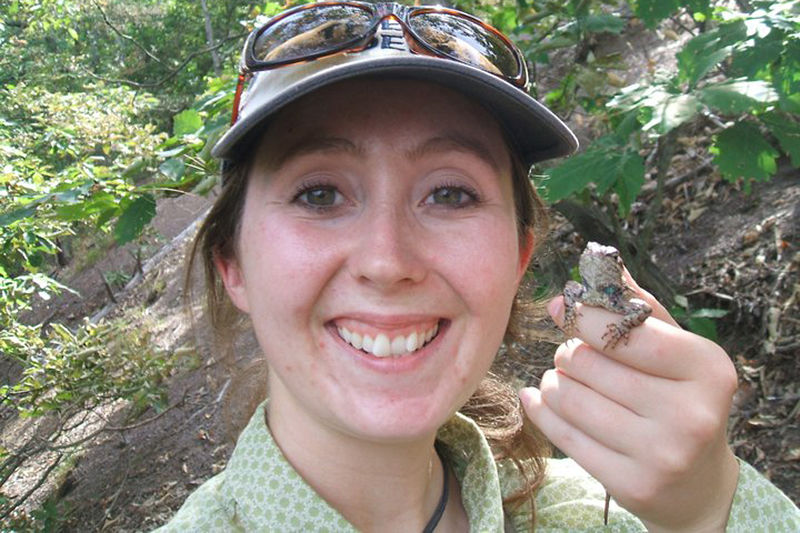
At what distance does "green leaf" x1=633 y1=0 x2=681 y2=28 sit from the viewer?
302 centimetres

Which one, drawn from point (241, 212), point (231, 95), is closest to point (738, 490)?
point (241, 212)

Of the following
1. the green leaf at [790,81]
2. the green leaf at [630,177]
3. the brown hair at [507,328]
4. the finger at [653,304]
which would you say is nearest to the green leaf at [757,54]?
the green leaf at [790,81]

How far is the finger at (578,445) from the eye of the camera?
157cm

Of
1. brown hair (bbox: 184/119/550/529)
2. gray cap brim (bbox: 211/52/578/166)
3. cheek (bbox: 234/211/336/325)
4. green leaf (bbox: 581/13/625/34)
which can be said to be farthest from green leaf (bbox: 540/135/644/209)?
cheek (bbox: 234/211/336/325)

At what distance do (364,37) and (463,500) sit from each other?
1.51 m

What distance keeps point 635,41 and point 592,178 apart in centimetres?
609

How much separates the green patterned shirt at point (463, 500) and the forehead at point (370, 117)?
87cm

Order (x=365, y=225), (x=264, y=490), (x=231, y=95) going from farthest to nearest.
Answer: (x=231, y=95)
(x=264, y=490)
(x=365, y=225)

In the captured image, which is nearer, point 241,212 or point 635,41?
point 241,212

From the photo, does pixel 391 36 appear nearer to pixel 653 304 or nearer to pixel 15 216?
pixel 653 304

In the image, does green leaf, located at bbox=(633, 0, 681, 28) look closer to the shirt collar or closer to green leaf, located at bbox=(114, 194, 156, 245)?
the shirt collar

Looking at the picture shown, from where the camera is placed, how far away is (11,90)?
8617 mm

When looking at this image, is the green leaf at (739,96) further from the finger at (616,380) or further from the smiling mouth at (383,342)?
the smiling mouth at (383,342)

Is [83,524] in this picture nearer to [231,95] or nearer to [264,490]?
[231,95]
